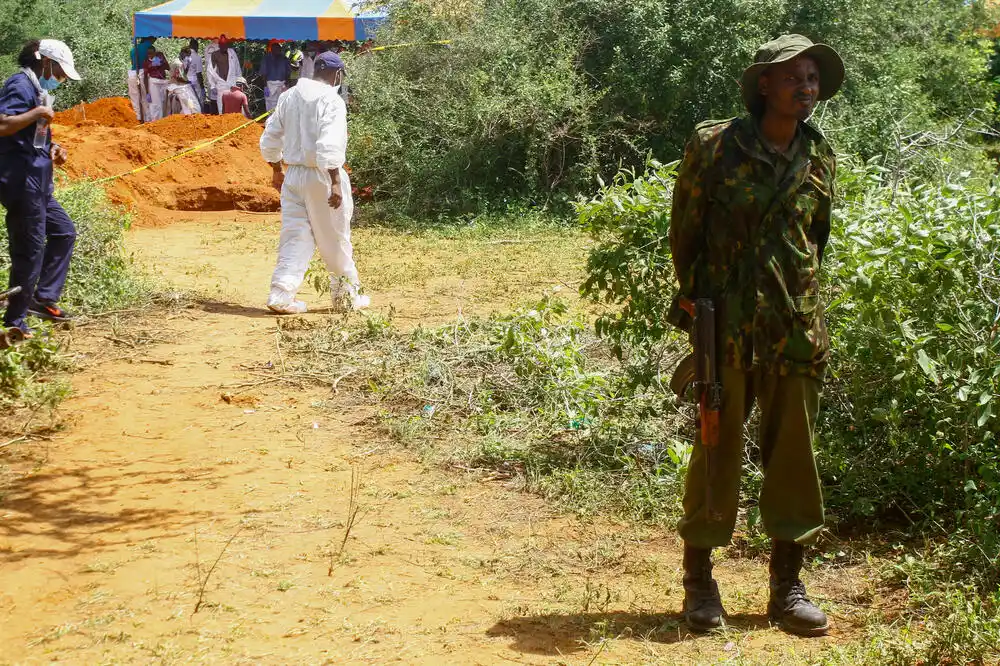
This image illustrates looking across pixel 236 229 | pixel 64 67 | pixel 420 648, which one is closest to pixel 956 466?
pixel 420 648

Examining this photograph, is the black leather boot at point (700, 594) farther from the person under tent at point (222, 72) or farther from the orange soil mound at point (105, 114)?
the person under tent at point (222, 72)

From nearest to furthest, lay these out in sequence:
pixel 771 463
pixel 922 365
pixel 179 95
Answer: pixel 771 463 → pixel 922 365 → pixel 179 95

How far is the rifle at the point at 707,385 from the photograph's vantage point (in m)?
3.45

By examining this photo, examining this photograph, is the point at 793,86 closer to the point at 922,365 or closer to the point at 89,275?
the point at 922,365

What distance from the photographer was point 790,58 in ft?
11.1

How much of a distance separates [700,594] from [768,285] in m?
1.01

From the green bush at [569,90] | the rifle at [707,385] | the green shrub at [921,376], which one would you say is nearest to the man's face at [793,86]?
the rifle at [707,385]

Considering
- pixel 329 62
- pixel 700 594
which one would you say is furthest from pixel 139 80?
pixel 700 594

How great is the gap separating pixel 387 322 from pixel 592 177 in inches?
250

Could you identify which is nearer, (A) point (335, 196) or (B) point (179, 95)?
(A) point (335, 196)

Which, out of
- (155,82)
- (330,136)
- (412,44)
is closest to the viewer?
(330,136)

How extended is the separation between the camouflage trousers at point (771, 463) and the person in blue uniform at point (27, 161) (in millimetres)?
4889

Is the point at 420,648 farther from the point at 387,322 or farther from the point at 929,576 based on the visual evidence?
the point at 387,322

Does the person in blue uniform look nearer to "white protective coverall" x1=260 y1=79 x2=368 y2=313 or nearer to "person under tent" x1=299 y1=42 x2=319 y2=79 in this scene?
"white protective coverall" x1=260 y1=79 x2=368 y2=313
